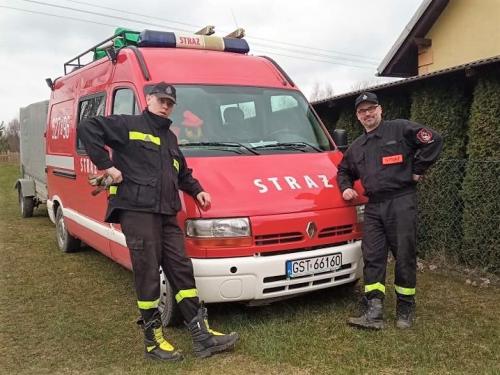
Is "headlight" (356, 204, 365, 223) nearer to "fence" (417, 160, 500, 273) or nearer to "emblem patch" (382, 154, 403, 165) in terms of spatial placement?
"emblem patch" (382, 154, 403, 165)

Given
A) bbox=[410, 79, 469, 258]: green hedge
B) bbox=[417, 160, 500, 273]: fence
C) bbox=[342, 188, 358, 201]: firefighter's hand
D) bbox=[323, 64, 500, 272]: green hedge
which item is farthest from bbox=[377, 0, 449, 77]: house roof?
bbox=[342, 188, 358, 201]: firefighter's hand

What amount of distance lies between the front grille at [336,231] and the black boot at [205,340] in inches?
43.4

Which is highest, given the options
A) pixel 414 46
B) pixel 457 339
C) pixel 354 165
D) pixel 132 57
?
pixel 414 46

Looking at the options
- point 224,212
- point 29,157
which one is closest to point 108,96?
point 224,212

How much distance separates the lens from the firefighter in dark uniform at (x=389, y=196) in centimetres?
431

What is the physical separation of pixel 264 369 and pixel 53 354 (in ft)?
5.45

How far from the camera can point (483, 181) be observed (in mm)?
5906

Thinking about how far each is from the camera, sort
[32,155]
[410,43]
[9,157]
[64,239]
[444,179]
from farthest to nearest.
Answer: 1. [9,157]
2. [410,43]
3. [32,155]
4. [64,239]
5. [444,179]

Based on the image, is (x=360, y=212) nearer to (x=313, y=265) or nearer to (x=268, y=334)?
(x=313, y=265)

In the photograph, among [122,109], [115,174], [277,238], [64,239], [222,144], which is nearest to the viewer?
[115,174]

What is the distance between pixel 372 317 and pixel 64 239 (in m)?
5.04

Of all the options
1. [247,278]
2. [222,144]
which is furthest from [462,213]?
[247,278]

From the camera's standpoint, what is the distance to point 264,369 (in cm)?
365

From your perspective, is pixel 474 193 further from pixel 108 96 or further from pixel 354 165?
pixel 108 96
